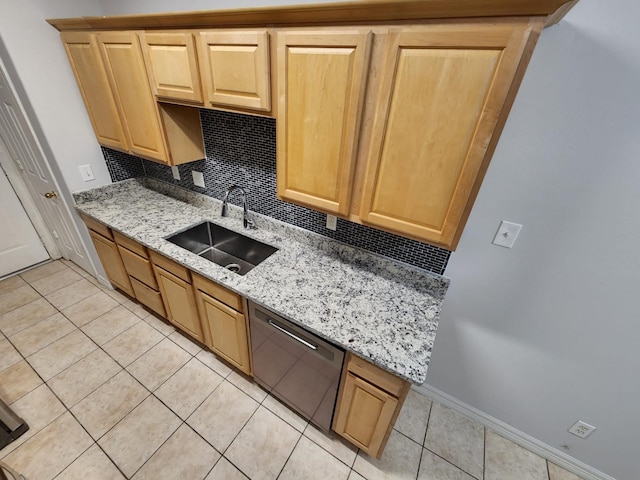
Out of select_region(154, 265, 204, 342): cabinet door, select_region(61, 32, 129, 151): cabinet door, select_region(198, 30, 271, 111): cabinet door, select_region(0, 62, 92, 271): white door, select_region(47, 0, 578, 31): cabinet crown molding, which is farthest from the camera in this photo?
select_region(0, 62, 92, 271): white door

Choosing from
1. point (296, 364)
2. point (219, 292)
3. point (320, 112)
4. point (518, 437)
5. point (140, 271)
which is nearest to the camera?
point (320, 112)

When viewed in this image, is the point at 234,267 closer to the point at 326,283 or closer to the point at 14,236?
the point at 326,283

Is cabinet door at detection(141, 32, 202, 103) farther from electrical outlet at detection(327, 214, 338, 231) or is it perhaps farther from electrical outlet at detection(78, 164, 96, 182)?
electrical outlet at detection(78, 164, 96, 182)

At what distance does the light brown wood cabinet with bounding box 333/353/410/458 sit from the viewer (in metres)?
1.08

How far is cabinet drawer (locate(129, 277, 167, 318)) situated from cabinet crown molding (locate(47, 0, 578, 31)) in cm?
165

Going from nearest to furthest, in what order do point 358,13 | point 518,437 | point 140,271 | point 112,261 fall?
point 358,13
point 518,437
point 140,271
point 112,261

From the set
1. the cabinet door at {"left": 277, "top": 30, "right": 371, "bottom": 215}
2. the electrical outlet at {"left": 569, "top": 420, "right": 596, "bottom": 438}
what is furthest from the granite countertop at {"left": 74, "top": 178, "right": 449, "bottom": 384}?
the electrical outlet at {"left": 569, "top": 420, "right": 596, "bottom": 438}

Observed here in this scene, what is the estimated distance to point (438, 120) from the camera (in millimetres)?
840

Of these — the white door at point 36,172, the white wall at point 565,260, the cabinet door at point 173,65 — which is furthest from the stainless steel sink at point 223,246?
the white wall at point 565,260

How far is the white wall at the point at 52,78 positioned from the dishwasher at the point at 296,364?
1.82 metres

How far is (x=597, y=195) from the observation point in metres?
0.98

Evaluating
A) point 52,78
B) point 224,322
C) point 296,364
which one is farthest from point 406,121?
point 52,78

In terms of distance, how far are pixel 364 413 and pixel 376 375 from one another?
11.7 inches

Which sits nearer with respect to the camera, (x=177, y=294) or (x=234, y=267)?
(x=177, y=294)
